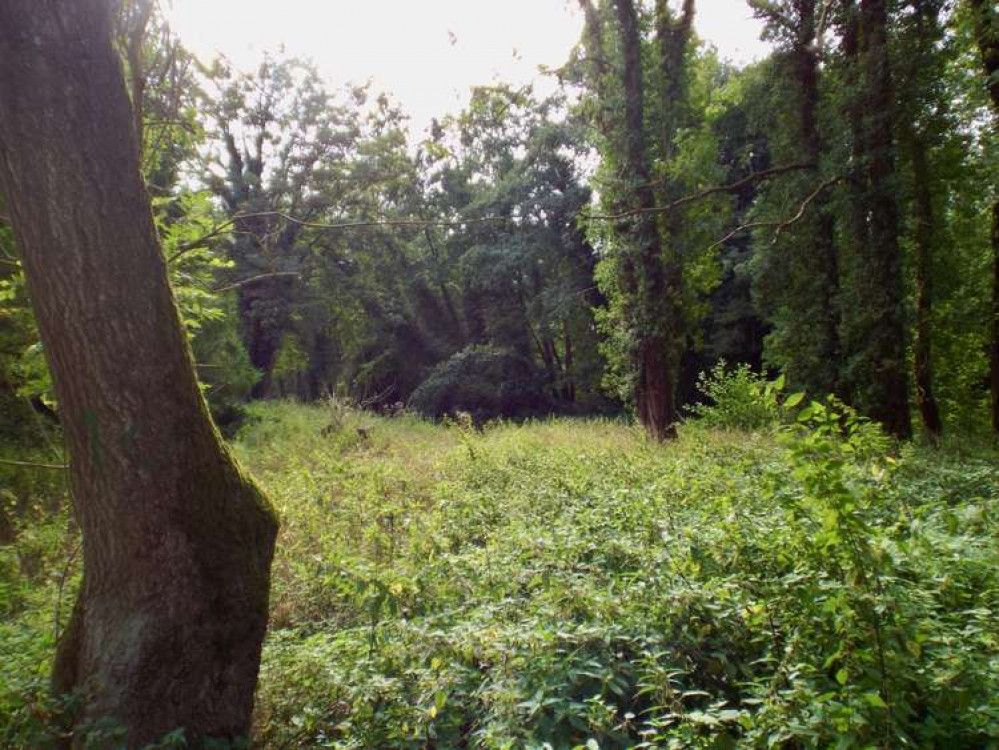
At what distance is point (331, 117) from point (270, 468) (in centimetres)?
1700

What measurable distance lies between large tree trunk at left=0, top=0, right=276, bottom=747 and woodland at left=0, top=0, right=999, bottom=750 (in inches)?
0.5

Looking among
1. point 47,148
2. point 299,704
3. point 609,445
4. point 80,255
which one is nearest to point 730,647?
point 299,704

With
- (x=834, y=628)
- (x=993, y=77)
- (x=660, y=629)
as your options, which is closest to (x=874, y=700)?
(x=834, y=628)

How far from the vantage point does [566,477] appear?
6199mm

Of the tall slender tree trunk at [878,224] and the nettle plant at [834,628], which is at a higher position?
the tall slender tree trunk at [878,224]

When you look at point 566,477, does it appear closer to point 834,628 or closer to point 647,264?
point 834,628

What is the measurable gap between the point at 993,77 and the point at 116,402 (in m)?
10.4

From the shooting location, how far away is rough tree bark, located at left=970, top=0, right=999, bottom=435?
8.01 m

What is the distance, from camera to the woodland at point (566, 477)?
7.81 ft

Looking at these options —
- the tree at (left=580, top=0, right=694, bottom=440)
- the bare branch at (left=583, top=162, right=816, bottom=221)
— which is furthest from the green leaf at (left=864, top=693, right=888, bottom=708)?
the tree at (left=580, top=0, right=694, bottom=440)

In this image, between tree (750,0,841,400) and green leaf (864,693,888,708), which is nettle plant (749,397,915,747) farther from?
tree (750,0,841,400)

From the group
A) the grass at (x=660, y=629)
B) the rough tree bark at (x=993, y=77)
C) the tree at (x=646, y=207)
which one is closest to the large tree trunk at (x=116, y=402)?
the grass at (x=660, y=629)

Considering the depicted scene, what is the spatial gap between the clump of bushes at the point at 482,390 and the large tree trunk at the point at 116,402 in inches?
892

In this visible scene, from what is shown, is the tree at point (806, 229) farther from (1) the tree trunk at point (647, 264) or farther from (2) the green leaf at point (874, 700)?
(2) the green leaf at point (874, 700)
